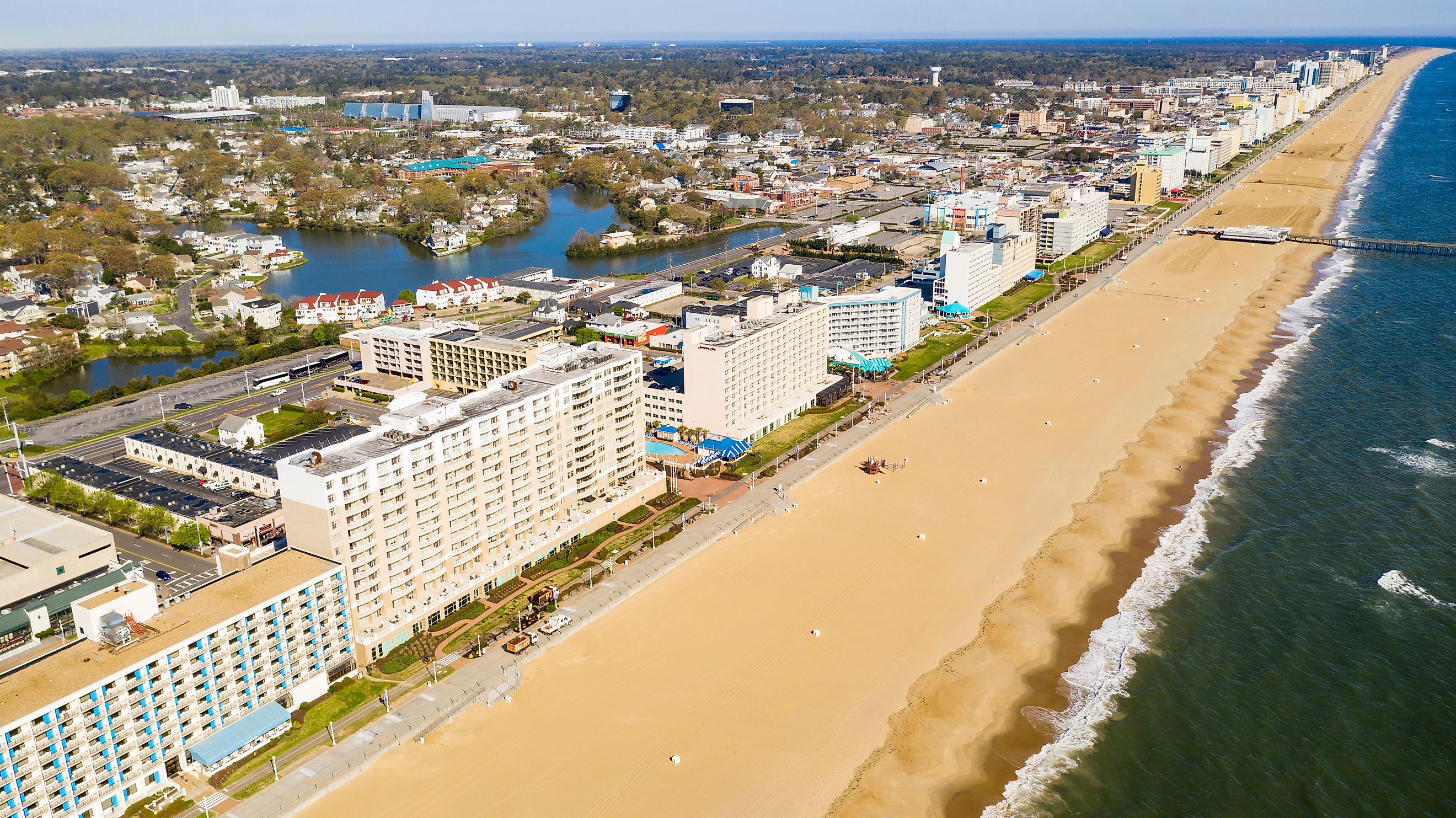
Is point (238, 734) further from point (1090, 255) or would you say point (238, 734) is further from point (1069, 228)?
point (1090, 255)

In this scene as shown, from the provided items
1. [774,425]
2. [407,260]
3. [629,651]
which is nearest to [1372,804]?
[629,651]

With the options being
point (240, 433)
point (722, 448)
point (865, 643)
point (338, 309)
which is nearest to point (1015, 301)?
point (722, 448)

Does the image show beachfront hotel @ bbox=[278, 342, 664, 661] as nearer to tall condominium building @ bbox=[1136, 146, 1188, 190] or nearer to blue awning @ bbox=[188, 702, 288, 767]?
blue awning @ bbox=[188, 702, 288, 767]

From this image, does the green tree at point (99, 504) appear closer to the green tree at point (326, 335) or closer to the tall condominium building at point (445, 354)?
the tall condominium building at point (445, 354)

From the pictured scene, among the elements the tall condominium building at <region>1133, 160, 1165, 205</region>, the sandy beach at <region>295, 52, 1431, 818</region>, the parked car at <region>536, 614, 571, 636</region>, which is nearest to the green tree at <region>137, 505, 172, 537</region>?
the parked car at <region>536, 614, 571, 636</region>

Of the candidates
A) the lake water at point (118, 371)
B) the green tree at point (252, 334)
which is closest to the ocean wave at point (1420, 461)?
the green tree at point (252, 334)

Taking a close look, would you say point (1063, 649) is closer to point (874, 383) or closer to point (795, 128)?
point (874, 383)

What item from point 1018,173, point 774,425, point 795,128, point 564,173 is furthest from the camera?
point 795,128
